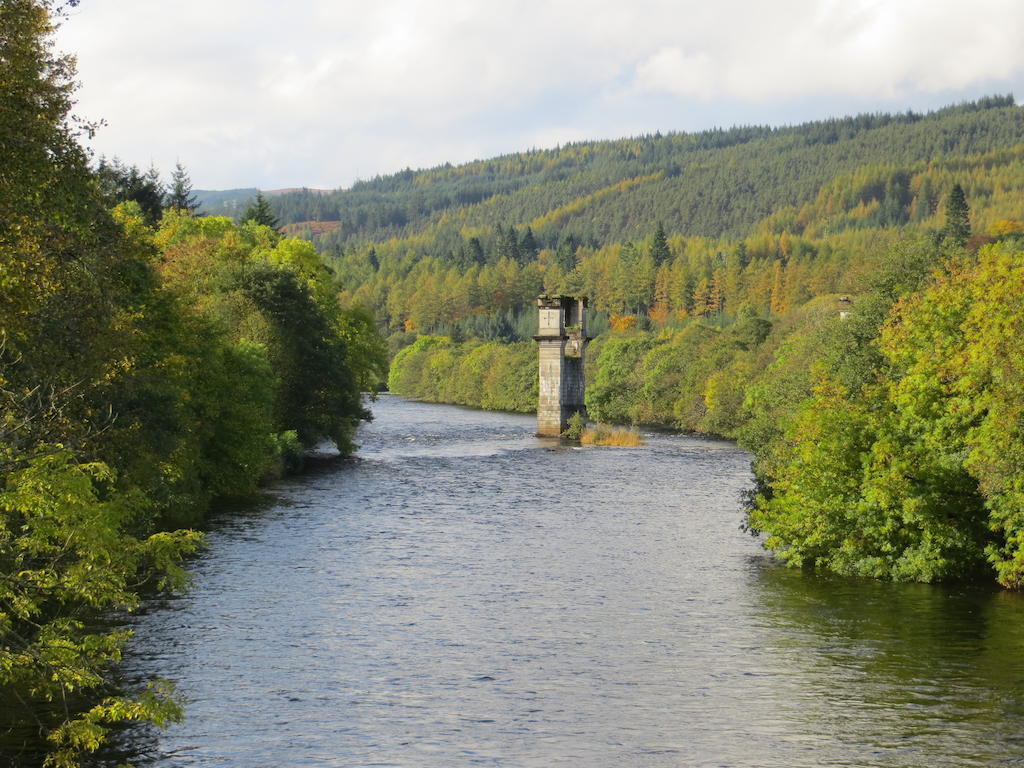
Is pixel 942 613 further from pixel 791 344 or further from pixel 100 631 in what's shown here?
pixel 791 344

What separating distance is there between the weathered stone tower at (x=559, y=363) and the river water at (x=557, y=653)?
Answer: 51.9m

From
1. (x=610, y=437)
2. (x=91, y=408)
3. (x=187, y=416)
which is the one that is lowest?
(x=610, y=437)

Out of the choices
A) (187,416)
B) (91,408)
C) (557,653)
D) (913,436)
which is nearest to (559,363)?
(187,416)

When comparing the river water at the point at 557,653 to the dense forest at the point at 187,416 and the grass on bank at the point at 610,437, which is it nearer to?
the dense forest at the point at 187,416

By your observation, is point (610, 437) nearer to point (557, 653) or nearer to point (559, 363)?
point (559, 363)

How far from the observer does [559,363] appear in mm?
104375

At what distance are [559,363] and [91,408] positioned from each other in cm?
7557

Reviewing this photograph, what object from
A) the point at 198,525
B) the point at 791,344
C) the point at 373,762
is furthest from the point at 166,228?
the point at 373,762

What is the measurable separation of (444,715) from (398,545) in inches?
802

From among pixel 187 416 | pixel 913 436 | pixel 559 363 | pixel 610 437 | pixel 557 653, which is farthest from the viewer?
pixel 559 363

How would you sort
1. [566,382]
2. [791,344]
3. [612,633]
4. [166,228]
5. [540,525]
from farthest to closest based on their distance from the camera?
[566,382]
[791,344]
[166,228]
[540,525]
[612,633]

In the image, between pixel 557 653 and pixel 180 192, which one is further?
pixel 180 192

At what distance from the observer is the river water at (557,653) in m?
23.2

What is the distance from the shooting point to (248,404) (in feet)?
179
